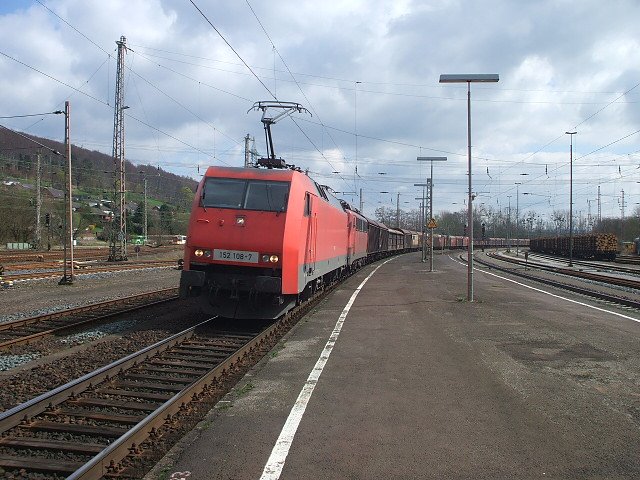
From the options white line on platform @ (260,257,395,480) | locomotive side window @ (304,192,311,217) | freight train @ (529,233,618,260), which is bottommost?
white line on platform @ (260,257,395,480)

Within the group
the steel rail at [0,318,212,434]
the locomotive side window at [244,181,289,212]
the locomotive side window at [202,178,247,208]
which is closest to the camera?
the steel rail at [0,318,212,434]

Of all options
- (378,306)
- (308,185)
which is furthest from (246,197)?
(378,306)

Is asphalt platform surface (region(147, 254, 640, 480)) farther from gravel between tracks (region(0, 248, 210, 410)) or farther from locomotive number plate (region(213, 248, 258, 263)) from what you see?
gravel between tracks (region(0, 248, 210, 410))

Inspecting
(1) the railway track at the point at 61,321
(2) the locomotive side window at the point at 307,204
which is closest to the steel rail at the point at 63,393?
(1) the railway track at the point at 61,321

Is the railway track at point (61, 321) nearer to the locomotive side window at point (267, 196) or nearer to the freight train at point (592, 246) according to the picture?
the locomotive side window at point (267, 196)

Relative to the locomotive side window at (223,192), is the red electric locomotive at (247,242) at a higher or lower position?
lower

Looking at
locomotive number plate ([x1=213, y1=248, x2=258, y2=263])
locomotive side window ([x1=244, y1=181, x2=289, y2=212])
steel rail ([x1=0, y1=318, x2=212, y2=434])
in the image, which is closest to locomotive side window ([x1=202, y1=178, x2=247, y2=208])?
locomotive side window ([x1=244, y1=181, x2=289, y2=212])

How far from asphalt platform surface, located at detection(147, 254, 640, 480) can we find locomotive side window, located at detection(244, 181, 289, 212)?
2532 mm

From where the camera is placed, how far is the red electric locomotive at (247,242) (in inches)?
390

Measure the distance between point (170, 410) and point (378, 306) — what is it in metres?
9.35

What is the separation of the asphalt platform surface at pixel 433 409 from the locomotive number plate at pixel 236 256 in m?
1.63

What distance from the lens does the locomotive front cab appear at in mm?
9891

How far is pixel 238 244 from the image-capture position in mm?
10039

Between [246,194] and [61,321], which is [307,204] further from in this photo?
[61,321]
